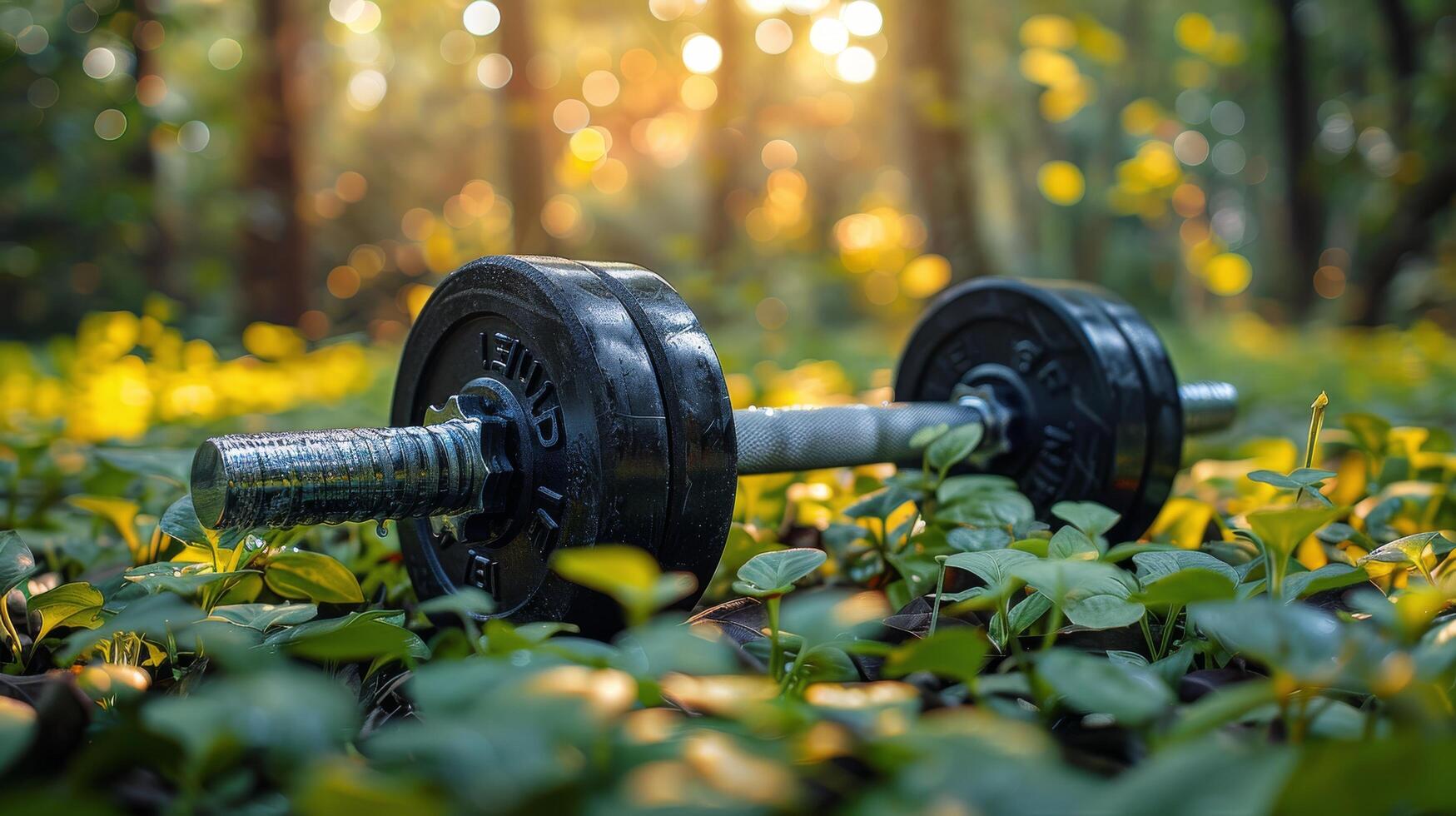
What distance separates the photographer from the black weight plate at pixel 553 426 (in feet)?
3.86

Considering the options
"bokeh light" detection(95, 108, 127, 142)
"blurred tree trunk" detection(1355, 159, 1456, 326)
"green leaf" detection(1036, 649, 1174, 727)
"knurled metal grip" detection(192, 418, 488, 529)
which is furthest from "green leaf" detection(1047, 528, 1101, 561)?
"blurred tree trunk" detection(1355, 159, 1456, 326)

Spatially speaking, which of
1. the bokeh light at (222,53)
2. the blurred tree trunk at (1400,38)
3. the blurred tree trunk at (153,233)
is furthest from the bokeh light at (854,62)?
the bokeh light at (222,53)

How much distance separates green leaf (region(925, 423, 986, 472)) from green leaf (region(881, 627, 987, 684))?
31.1 inches

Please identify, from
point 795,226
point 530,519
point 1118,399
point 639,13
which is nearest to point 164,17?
point 530,519

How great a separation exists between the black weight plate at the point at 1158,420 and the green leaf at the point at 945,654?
1.02 m

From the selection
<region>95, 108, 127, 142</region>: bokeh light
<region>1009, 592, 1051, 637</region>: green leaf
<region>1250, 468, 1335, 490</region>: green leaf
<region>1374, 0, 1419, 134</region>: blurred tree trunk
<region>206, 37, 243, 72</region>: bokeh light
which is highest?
<region>206, 37, 243, 72</region>: bokeh light

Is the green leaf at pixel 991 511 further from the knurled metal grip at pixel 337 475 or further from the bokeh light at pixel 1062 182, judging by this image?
the bokeh light at pixel 1062 182

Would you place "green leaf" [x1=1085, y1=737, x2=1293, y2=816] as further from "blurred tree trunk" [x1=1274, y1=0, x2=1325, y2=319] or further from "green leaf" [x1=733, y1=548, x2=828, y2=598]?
"blurred tree trunk" [x1=1274, y1=0, x2=1325, y2=319]

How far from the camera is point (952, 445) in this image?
161 centimetres

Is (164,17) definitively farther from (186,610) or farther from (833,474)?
(186,610)

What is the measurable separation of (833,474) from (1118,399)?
0.71 meters

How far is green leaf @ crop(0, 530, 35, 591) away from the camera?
1.15m

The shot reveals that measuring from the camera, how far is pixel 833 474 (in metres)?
2.26

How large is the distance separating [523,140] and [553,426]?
19.4ft
